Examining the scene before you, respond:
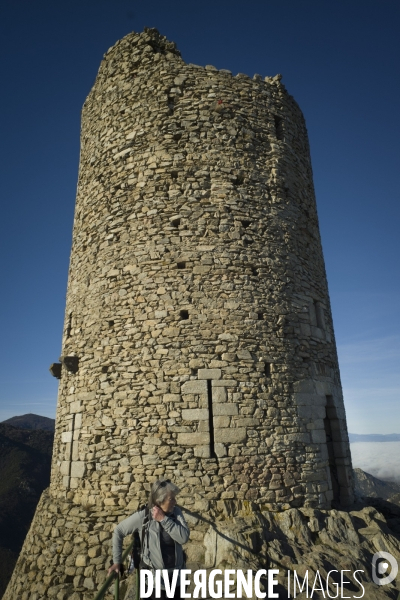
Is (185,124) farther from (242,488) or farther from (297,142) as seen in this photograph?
(242,488)

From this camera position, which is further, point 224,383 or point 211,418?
point 224,383

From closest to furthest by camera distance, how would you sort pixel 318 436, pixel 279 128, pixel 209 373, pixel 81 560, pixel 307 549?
pixel 307 549 < pixel 81 560 < pixel 209 373 < pixel 318 436 < pixel 279 128

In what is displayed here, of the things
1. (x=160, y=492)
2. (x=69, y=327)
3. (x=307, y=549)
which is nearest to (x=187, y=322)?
(x=69, y=327)

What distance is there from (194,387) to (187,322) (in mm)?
1199

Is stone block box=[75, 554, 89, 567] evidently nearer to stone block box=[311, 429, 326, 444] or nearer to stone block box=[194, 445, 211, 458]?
stone block box=[194, 445, 211, 458]

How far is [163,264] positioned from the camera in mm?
7879

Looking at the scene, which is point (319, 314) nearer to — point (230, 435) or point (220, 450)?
point (230, 435)

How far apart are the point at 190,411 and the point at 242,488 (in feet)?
4.92

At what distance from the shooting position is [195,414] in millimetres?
6887

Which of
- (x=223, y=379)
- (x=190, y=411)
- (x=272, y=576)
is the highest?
(x=223, y=379)

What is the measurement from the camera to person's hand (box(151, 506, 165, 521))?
3.74 m

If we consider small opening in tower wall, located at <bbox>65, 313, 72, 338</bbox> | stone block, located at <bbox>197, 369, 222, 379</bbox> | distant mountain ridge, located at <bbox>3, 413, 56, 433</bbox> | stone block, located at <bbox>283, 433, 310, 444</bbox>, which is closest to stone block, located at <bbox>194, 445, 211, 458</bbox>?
stone block, located at <bbox>197, 369, 222, 379</bbox>

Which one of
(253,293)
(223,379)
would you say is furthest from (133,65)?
(223,379)

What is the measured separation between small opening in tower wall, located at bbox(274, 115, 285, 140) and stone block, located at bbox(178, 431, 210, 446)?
7.07 m
